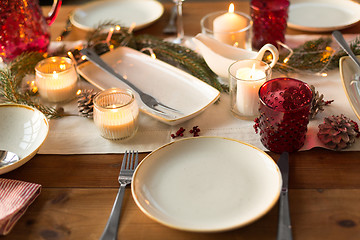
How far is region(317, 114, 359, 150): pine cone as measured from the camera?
733 millimetres

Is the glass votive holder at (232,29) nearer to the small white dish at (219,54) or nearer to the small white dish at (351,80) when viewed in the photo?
the small white dish at (219,54)

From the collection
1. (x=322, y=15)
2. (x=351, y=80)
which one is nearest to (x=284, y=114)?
(x=351, y=80)

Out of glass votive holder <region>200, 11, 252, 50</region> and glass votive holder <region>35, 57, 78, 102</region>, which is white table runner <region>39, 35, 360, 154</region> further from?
glass votive holder <region>200, 11, 252, 50</region>

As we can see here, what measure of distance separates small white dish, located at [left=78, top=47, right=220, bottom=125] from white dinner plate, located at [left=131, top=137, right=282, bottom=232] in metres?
0.12

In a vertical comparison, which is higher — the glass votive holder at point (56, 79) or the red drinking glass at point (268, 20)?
the red drinking glass at point (268, 20)

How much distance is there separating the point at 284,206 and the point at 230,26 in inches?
23.1

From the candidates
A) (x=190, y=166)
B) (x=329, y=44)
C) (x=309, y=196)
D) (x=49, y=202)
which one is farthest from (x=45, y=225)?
(x=329, y=44)

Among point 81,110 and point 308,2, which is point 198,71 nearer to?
point 81,110

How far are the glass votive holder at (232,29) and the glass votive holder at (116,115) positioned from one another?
34 cm

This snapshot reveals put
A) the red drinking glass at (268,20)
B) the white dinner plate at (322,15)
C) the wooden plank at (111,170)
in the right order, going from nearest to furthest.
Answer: the wooden plank at (111,170), the red drinking glass at (268,20), the white dinner plate at (322,15)

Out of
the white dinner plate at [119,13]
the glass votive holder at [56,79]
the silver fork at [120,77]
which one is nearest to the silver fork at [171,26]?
the white dinner plate at [119,13]

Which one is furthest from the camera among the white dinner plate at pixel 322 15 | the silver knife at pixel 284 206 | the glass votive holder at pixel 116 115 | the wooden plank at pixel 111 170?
the white dinner plate at pixel 322 15

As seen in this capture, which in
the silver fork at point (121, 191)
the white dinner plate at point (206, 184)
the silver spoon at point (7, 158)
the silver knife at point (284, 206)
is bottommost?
the silver fork at point (121, 191)

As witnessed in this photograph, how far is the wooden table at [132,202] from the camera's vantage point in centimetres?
60
